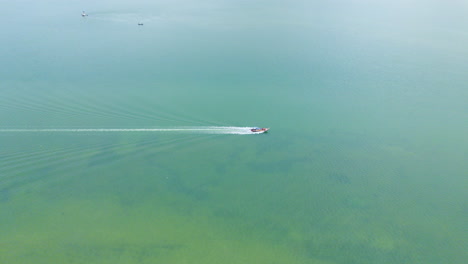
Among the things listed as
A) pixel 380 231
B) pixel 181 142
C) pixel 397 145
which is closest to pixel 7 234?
pixel 181 142

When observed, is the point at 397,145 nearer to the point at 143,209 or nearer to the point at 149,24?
the point at 143,209

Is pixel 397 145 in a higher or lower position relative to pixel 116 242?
higher

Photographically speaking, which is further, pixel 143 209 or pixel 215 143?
pixel 215 143

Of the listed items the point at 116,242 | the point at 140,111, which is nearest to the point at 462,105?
the point at 140,111

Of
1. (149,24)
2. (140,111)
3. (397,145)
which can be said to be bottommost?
(397,145)

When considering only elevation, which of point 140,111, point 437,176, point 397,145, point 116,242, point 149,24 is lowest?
point 116,242

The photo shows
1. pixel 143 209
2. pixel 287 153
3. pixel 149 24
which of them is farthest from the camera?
pixel 149 24

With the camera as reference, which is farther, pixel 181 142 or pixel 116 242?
pixel 181 142

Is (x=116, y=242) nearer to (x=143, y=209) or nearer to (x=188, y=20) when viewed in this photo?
(x=143, y=209)

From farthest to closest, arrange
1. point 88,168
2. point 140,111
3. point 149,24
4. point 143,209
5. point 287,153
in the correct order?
point 149,24 → point 140,111 → point 287,153 → point 88,168 → point 143,209
